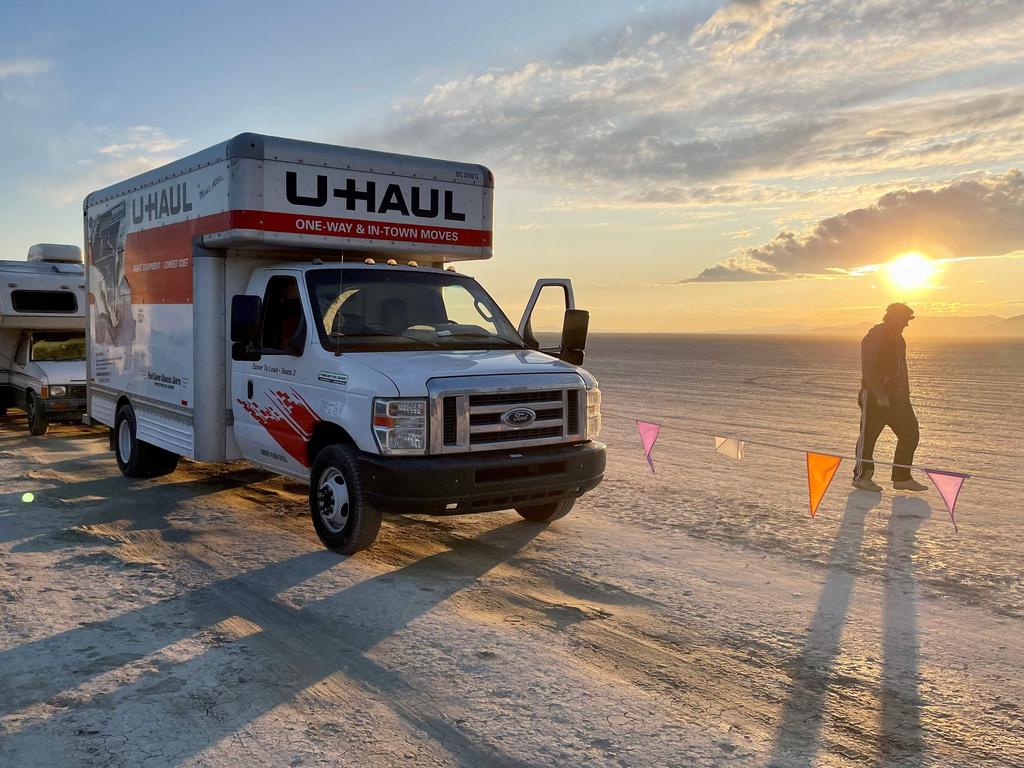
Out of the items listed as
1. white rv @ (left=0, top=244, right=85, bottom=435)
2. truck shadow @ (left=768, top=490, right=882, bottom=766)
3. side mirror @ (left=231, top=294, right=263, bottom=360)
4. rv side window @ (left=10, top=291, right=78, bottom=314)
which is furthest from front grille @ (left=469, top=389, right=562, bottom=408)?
rv side window @ (left=10, top=291, right=78, bottom=314)

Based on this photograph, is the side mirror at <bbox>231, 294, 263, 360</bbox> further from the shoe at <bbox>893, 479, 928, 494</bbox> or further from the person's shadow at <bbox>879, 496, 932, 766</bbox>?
the shoe at <bbox>893, 479, 928, 494</bbox>

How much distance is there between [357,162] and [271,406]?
2.35 metres

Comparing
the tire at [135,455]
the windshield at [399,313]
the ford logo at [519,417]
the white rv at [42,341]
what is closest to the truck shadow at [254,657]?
the ford logo at [519,417]

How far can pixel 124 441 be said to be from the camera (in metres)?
9.91

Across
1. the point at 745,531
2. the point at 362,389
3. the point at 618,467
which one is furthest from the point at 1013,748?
the point at 618,467

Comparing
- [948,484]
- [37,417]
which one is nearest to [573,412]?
[948,484]

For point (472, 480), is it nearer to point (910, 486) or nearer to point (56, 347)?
point (910, 486)

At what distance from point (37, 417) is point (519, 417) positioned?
1078 centimetres

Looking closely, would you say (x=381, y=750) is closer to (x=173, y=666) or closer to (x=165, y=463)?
(x=173, y=666)

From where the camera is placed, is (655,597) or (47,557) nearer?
(655,597)

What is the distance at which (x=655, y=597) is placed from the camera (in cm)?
556

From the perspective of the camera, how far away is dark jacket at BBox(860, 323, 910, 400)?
9.38 m

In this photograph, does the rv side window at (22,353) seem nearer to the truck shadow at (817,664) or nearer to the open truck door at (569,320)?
the open truck door at (569,320)

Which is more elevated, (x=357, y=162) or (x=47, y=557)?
(x=357, y=162)
